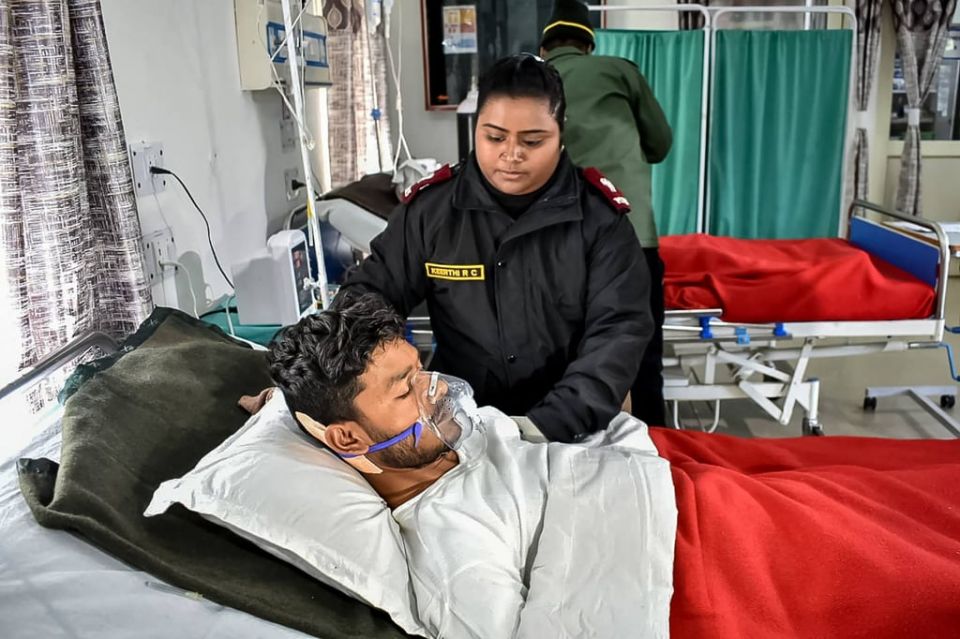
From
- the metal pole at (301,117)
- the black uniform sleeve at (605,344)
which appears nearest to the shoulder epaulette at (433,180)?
the metal pole at (301,117)

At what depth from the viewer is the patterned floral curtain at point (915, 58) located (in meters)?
5.32

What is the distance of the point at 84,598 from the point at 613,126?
2044 millimetres

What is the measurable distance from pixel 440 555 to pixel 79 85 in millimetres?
1389

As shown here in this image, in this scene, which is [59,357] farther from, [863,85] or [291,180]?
[863,85]

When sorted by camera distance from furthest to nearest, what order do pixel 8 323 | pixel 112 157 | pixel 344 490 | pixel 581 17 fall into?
pixel 581 17, pixel 112 157, pixel 8 323, pixel 344 490

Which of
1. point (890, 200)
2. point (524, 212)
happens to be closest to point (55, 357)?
point (524, 212)

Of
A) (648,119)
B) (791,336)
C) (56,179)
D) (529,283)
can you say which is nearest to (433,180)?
(529,283)

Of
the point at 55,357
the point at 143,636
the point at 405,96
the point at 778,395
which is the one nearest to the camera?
the point at 143,636

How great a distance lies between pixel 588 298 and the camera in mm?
1849

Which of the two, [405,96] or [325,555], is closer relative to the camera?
[325,555]

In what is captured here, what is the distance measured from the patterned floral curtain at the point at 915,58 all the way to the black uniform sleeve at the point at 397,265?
15.8 ft

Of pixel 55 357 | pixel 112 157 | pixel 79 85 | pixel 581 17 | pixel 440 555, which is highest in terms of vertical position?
pixel 581 17

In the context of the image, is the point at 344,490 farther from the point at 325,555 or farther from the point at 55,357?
the point at 55,357

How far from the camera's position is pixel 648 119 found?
2693mm
